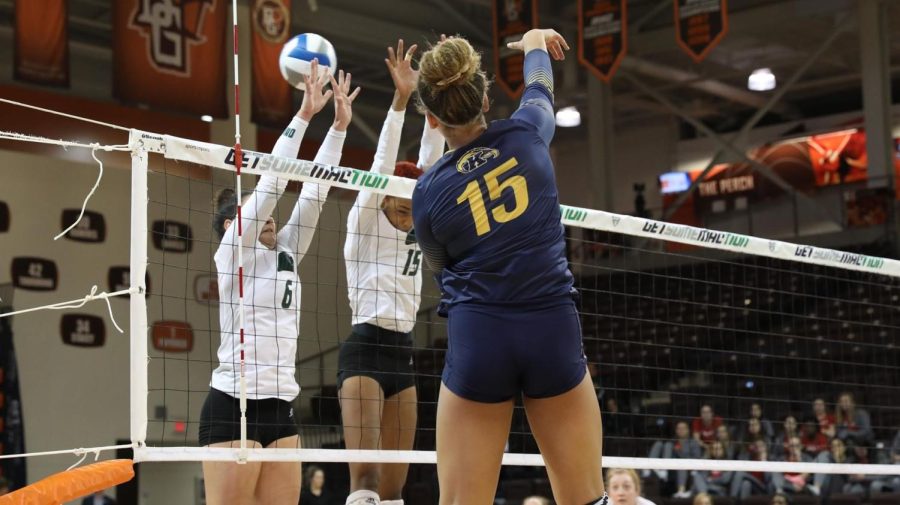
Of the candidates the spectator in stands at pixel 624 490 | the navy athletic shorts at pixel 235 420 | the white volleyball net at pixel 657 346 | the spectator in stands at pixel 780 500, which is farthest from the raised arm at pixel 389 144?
the spectator in stands at pixel 780 500

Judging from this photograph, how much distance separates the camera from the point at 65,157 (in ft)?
61.8

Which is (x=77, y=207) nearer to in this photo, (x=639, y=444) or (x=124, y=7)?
(x=124, y=7)

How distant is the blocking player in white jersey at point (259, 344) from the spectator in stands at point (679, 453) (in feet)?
27.6

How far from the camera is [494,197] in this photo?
3.46 m

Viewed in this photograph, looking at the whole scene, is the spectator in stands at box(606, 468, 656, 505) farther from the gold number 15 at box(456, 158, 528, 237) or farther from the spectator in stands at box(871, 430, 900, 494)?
the spectator in stands at box(871, 430, 900, 494)

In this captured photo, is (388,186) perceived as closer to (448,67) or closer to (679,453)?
(448,67)

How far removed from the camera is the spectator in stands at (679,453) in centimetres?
1323

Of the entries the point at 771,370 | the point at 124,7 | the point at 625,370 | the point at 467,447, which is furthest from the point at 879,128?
the point at 467,447

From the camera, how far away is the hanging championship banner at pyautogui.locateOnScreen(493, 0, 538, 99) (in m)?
17.4

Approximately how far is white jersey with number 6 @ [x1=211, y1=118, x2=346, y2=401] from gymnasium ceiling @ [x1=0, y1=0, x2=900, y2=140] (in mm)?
12508

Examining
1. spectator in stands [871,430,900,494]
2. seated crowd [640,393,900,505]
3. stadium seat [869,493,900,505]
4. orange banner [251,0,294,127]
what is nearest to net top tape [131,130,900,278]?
stadium seat [869,493,900,505]

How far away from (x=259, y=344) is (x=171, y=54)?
10.5 m

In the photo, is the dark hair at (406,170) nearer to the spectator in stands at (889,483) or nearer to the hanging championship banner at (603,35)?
the spectator in stands at (889,483)

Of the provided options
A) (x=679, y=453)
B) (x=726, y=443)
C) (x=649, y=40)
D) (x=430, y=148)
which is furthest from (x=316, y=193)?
(x=649, y=40)
